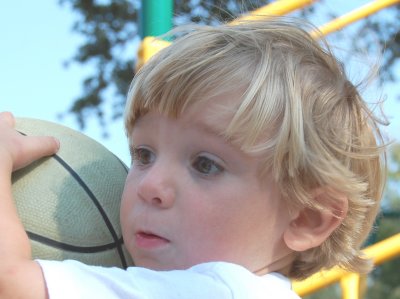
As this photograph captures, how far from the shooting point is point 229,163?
6.59 feet

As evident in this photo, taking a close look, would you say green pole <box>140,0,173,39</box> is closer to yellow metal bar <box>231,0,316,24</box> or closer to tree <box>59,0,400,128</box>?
yellow metal bar <box>231,0,316,24</box>

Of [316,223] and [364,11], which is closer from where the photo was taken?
[316,223]

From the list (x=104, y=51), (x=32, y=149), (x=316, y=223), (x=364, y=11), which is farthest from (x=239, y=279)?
(x=104, y=51)

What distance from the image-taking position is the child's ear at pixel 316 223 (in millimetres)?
2129

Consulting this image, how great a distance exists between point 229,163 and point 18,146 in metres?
0.56

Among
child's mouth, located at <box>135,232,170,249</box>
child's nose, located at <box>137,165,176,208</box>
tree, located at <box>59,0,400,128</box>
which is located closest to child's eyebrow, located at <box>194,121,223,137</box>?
child's nose, located at <box>137,165,176,208</box>

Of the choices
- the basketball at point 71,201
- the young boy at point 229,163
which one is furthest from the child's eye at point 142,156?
the basketball at point 71,201

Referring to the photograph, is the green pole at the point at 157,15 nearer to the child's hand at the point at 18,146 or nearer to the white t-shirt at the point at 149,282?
the child's hand at the point at 18,146

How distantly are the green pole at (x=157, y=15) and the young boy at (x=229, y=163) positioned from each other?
3.30 ft

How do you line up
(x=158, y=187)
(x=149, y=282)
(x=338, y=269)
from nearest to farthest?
(x=149, y=282)
(x=158, y=187)
(x=338, y=269)

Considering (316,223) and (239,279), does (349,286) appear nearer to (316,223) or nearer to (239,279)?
(316,223)

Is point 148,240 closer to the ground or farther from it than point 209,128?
closer to the ground

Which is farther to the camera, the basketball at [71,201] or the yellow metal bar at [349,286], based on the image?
the yellow metal bar at [349,286]

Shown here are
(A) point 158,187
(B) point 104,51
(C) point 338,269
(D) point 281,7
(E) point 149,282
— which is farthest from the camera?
(B) point 104,51
